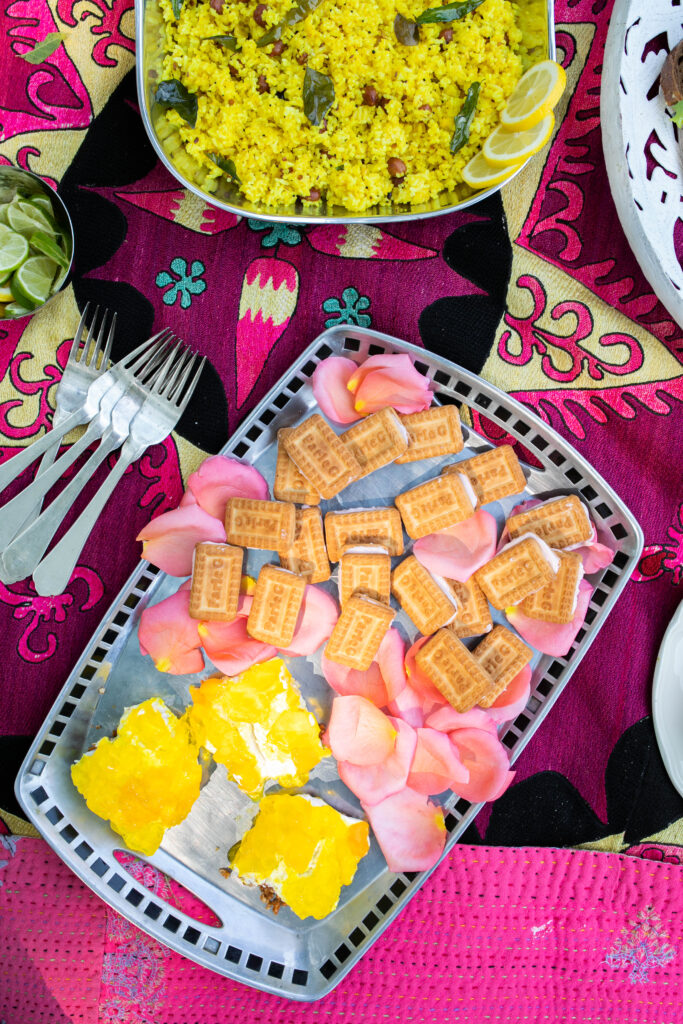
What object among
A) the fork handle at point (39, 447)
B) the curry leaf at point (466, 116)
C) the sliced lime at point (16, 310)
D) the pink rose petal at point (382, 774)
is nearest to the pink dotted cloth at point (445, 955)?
the pink rose petal at point (382, 774)

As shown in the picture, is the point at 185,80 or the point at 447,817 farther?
the point at 447,817

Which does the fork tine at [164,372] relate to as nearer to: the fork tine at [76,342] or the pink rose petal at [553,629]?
the fork tine at [76,342]

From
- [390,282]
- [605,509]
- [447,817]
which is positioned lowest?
[447,817]

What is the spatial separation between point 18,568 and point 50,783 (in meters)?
0.42

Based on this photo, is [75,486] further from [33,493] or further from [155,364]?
[155,364]

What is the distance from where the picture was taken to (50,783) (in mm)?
1280

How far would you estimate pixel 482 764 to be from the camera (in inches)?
49.7

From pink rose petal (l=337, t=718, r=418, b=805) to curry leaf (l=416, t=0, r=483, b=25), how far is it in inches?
49.2

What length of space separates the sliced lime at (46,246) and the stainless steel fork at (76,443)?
214 mm

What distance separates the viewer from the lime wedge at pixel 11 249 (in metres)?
1.20

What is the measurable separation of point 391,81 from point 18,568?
110 cm

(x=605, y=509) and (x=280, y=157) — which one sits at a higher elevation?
(x=280, y=157)

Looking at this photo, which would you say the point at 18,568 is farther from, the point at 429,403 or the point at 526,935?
the point at 526,935

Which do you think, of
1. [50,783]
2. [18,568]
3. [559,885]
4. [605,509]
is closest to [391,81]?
[605,509]
